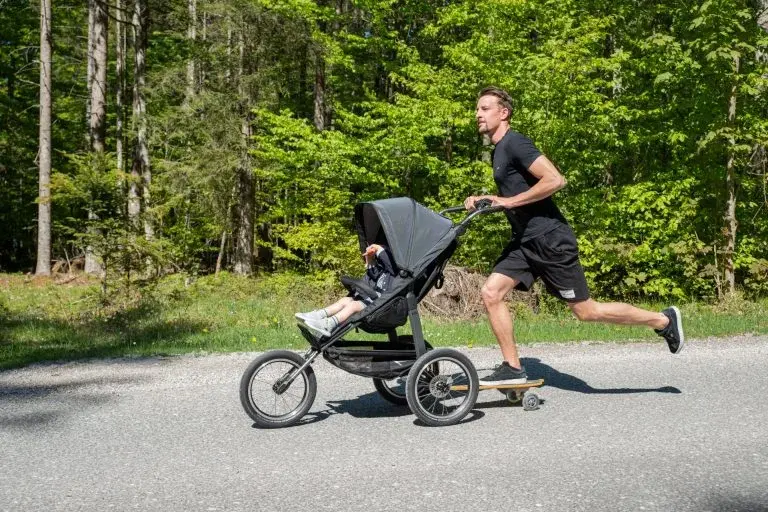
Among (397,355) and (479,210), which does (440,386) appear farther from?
(479,210)

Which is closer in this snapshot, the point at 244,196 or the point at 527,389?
the point at 527,389

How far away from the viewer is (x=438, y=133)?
1758cm

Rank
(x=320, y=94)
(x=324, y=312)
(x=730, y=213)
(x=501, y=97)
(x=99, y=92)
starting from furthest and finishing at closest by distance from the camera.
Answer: (x=99, y=92), (x=320, y=94), (x=730, y=213), (x=501, y=97), (x=324, y=312)

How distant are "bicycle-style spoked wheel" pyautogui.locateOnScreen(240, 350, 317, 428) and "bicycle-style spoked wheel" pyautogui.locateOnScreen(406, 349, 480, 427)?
2.45 feet

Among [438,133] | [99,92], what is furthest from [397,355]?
[99,92]

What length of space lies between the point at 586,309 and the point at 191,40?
20.4 metres

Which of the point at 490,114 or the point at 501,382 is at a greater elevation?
the point at 490,114

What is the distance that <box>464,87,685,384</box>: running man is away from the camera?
5191 mm

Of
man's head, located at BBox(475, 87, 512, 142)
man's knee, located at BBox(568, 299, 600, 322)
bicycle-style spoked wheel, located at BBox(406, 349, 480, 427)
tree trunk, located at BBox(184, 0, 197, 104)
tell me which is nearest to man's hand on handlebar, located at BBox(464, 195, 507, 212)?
man's head, located at BBox(475, 87, 512, 142)

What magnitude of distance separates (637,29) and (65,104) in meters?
25.0

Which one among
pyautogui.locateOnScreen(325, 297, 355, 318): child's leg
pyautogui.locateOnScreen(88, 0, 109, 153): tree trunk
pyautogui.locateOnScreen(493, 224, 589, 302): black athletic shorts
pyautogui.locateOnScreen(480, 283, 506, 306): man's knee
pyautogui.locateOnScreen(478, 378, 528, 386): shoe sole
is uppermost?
pyautogui.locateOnScreen(88, 0, 109, 153): tree trunk

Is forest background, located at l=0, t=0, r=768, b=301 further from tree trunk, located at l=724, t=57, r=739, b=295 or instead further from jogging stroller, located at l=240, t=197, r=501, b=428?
jogging stroller, located at l=240, t=197, r=501, b=428

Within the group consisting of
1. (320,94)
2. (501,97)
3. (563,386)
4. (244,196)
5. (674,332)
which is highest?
A: (320,94)

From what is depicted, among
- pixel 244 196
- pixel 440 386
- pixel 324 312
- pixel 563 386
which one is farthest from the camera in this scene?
pixel 244 196
